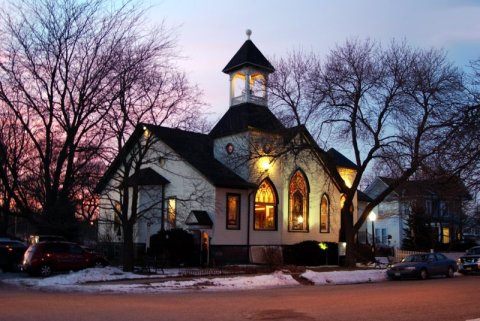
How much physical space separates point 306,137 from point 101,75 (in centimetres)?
1247

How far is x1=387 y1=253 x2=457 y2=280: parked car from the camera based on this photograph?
27281 millimetres

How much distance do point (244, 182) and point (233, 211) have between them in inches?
Result: 76.2

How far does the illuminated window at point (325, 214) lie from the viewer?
3884cm

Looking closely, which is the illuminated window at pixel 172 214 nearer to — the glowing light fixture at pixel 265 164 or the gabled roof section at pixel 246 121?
the gabled roof section at pixel 246 121

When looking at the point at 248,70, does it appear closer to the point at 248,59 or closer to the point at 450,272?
the point at 248,59

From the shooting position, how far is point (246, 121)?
115 feet

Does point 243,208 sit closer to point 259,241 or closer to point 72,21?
point 259,241

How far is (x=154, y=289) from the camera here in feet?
66.6

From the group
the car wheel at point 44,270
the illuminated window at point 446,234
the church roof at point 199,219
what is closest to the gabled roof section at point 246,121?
the church roof at point 199,219

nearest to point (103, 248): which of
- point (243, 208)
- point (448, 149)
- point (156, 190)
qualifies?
point (156, 190)

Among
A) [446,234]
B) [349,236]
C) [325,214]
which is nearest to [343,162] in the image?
[325,214]

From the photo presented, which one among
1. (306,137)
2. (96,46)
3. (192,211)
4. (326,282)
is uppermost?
(96,46)

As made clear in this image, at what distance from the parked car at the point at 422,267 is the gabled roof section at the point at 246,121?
966cm

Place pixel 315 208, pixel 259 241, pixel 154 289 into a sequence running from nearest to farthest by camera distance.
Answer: pixel 154 289 → pixel 259 241 → pixel 315 208
